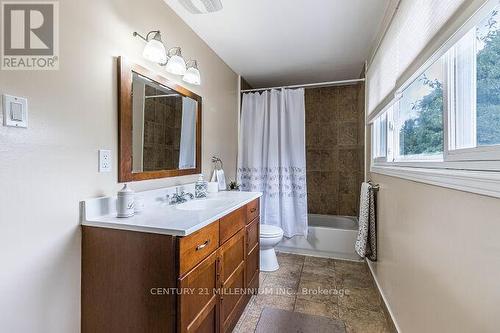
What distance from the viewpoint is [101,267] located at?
1172 mm

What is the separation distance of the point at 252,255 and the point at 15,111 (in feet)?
5.56

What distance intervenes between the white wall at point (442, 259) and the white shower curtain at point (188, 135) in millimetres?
1545

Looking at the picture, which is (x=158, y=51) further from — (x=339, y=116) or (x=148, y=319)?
(x=339, y=116)

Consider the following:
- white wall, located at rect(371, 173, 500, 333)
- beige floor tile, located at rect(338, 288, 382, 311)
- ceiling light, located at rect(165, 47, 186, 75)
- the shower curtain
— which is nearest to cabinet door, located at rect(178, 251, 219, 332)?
white wall, located at rect(371, 173, 500, 333)

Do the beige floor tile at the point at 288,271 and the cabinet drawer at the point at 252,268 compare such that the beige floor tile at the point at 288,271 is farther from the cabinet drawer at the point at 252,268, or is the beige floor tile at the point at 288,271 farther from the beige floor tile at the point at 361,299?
the beige floor tile at the point at 361,299

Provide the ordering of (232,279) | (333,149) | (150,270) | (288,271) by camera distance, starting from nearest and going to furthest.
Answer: (150,270), (232,279), (288,271), (333,149)

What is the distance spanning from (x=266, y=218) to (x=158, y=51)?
211 cm

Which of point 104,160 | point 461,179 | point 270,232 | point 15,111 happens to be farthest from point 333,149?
point 15,111

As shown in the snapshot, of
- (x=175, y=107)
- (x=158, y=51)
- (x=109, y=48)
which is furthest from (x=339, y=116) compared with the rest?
(x=109, y=48)

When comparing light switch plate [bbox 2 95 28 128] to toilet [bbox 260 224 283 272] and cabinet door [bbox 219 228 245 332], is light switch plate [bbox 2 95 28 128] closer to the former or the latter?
cabinet door [bbox 219 228 245 332]

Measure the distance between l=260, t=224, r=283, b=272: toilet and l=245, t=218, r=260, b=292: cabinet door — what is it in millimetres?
295

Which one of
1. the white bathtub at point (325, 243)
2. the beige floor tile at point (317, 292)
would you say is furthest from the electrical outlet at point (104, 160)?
the white bathtub at point (325, 243)

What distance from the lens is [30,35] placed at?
107 cm

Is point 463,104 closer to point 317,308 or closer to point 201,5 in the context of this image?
point 201,5
